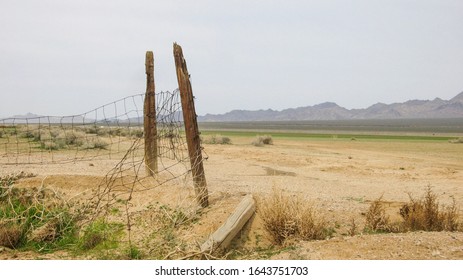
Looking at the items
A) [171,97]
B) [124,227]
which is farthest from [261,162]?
[124,227]

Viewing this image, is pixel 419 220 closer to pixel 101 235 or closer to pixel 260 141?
pixel 101 235

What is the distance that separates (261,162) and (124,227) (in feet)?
39.0

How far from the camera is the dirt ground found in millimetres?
6434

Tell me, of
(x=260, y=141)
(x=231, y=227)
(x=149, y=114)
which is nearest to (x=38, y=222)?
(x=231, y=227)

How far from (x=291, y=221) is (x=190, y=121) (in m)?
2.92

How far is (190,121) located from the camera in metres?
8.81

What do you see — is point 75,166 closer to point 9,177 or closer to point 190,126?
point 9,177

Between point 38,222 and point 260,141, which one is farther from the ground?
point 38,222

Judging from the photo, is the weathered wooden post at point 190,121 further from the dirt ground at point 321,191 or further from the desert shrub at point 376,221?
the desert shrub at point 376,221

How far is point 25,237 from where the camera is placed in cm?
769

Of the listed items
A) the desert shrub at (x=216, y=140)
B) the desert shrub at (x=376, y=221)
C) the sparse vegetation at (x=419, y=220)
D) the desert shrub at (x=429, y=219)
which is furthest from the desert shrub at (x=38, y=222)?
the desert shrub at (x=216, y=140)

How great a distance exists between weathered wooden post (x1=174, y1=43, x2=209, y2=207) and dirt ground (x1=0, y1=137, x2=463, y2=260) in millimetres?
418

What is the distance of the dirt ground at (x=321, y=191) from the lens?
6.43 meters

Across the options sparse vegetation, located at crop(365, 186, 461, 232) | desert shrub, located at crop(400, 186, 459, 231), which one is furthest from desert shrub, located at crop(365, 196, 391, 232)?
desert shrub, located at crop(400, 186, 459, 231)
